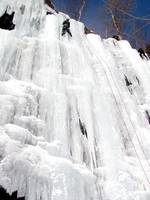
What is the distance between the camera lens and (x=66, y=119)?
483cm

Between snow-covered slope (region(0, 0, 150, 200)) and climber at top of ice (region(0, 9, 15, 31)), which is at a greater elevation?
climber at top of ice (region(0, 9, 15, 31))

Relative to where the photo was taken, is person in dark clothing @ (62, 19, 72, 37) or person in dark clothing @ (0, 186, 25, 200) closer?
person in dark clothing @ (0, 186, 25, 200)

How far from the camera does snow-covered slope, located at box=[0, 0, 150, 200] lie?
3826 millimetres

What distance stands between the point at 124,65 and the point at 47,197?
16.7ft

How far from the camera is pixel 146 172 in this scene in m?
4.80

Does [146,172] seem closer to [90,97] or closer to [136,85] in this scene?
[90,97]

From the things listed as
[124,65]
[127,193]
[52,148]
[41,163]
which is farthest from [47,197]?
[124,65]

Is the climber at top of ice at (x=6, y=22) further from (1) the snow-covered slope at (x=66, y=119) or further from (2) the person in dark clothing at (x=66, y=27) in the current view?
(2) the person in dark clothing at (x=66, y=27)

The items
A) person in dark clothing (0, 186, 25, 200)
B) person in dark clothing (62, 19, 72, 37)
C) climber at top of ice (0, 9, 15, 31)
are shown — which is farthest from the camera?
person in dark clothing (62, 19, 72, 37)

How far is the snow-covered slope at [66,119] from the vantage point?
151 inches

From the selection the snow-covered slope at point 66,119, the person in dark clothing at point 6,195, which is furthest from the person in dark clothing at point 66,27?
the person in dark clothing at point 6,195

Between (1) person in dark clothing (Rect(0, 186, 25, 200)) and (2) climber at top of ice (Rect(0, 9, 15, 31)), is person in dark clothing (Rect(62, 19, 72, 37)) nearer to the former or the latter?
(2) climber at top of ice (Rect(0, 9, 15, 31))

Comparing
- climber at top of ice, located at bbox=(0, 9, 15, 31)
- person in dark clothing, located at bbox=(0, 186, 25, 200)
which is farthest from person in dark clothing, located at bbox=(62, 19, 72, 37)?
person in dark clothing, located at bbox=(0, 186, 25, 200)

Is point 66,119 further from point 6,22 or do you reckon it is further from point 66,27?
point 66,27
